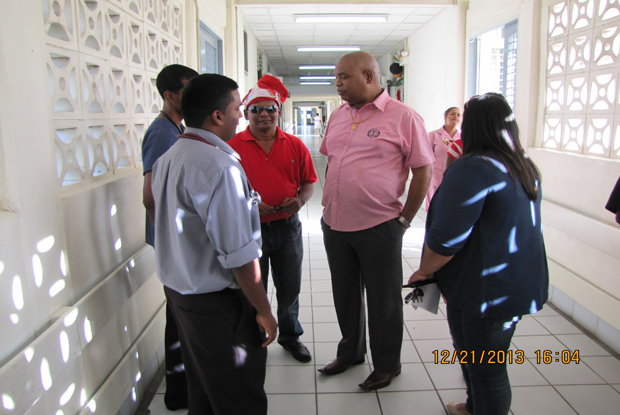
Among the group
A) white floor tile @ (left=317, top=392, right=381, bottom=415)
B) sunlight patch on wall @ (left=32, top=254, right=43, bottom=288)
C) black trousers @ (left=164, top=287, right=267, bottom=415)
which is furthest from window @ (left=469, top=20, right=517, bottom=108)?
sunlight patch on wall @ (left=32, top=254, right=43, bottom=288)

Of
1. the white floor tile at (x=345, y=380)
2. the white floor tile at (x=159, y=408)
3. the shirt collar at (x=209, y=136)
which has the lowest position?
the white floor tile at (x=159, y=408)

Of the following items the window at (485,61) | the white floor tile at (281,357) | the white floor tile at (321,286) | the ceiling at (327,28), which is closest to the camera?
the white floor tile at (281,357)

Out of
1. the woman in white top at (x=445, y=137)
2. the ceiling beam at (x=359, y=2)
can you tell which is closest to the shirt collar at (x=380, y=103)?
the woman in white top at (x=445, y=137)

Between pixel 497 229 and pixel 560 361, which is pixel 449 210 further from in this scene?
pixel 560 361

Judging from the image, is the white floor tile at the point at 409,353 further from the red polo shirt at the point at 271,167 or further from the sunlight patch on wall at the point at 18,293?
the sunlight patch on wall at the point at 18,293

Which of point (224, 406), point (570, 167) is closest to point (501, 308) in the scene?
point (224, 406)

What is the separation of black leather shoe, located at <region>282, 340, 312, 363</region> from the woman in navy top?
1.16 m

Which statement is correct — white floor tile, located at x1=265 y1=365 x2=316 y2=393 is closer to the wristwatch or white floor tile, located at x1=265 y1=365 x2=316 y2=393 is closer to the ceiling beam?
the wristwatch

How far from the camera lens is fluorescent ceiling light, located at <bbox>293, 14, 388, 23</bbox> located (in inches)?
263

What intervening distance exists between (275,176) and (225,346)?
1.11 metres

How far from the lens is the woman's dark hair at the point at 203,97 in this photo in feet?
4.68

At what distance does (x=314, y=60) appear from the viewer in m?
12.5

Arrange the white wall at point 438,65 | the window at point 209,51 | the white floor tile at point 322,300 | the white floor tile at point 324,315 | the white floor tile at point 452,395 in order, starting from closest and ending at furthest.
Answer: the white floor tile at point 452,395 → the white floor tile at point 324,315 → the white floor tile at point 322,300 → the window at point 209,51 → the white wall at point 438,65

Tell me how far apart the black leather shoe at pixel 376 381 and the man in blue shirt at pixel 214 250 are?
87cm
